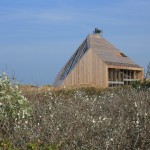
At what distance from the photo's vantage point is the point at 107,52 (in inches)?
1436

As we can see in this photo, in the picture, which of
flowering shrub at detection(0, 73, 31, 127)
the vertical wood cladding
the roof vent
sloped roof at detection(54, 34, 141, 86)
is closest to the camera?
flowering shrub at detection(0, 73, 31, 127)

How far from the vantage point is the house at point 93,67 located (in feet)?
109

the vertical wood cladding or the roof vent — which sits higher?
the roof vent

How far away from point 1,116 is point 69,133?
4.54ft

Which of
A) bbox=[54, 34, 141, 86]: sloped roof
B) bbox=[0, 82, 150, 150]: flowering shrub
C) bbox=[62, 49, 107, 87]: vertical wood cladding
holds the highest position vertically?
bbox=[54, 34, 141, 86]: sloped roof

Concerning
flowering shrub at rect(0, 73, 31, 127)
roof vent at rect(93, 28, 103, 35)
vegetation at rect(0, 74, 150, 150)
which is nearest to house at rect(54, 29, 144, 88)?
roof vent at rect(93, 28, 103, 35)

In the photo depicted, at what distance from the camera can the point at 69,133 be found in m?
5.60

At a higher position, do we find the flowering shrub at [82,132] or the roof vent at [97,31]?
the roof vent at [97,31]

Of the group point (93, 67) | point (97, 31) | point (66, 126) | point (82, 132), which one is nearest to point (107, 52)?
point (93, 67)

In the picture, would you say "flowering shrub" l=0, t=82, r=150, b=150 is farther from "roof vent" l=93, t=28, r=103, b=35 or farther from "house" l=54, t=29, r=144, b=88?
"roof vent" l=93, t=28, r=103, b=35

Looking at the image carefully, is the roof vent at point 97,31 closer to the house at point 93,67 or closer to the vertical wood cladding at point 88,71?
the house at point 93,67

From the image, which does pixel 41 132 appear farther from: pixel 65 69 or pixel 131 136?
pixel 65 69

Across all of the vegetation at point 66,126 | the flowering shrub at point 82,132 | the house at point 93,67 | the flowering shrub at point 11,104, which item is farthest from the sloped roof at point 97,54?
the flowering shrub at point 82,132

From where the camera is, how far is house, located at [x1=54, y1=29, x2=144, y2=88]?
3331cm
